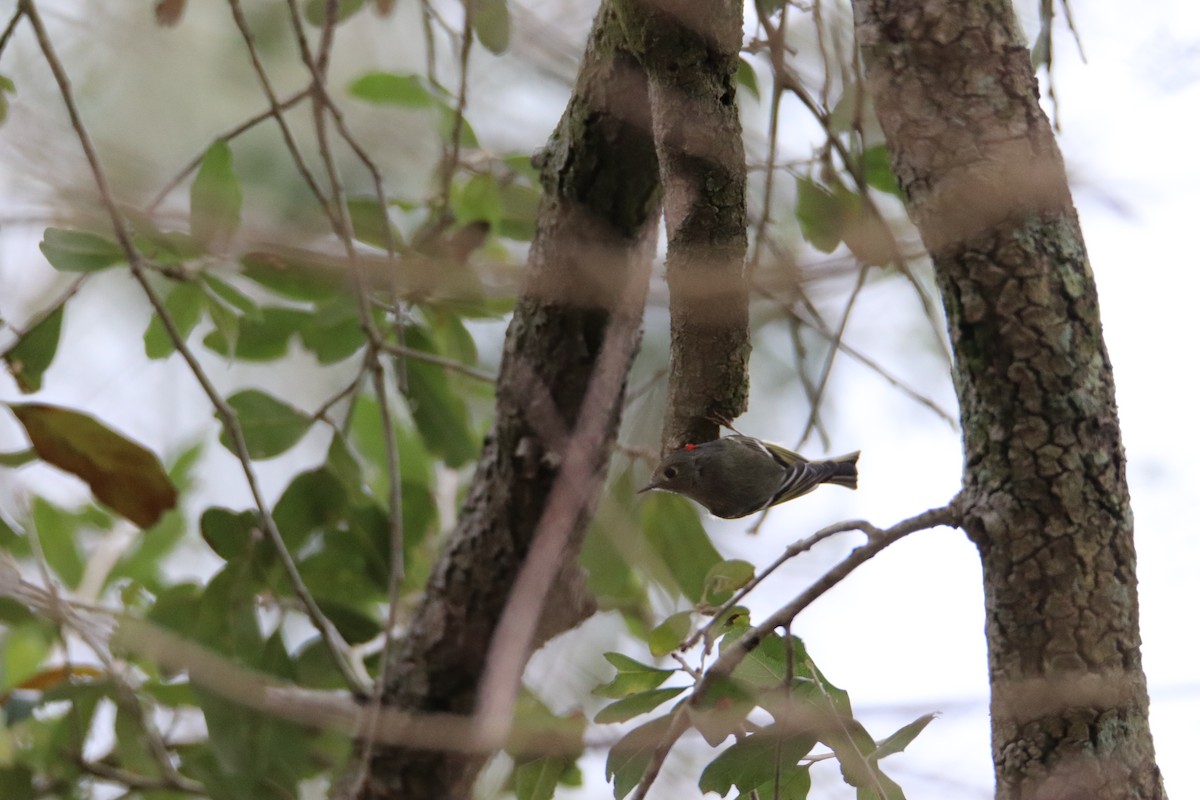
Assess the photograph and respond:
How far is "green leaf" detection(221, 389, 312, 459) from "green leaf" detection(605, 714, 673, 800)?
36.4 inches

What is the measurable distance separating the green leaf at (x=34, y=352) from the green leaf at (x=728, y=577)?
1079mm

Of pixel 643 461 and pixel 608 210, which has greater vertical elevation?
pixel 608 210

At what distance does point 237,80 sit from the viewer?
9.64ft

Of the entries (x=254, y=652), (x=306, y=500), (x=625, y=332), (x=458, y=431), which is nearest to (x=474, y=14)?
(x=625, y=332)

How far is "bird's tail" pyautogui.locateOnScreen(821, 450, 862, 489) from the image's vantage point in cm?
155

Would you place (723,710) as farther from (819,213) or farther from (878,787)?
(819,213)

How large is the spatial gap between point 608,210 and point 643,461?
462 mm

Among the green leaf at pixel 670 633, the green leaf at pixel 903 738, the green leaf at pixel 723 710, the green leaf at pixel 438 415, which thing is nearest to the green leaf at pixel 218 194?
the green leaf at pixel 438 415

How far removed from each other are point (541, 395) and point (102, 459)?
0.68m

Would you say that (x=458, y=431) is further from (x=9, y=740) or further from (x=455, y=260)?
(x=9, y=740)

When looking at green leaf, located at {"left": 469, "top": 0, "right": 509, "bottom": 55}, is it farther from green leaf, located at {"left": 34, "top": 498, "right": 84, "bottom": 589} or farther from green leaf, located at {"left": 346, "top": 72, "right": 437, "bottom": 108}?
green leaf, located at {"left": 34, "top": 498, "right": 84, "bottom": 589}

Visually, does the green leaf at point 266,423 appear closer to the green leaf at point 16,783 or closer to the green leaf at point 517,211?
the green leaf at point 517,211

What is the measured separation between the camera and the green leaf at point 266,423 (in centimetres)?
182

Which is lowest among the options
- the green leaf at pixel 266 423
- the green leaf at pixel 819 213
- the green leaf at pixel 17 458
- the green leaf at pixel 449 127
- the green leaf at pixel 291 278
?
the green leaf at pixel 17 458
